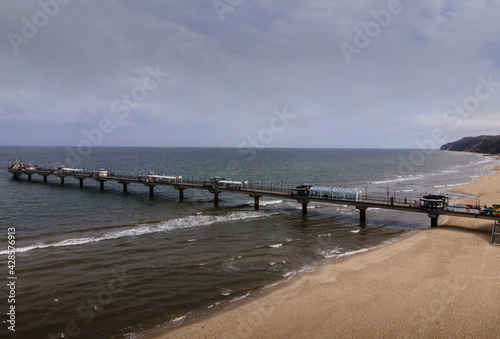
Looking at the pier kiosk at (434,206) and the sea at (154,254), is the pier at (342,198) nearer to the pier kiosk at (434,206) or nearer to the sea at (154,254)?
the pier kiosk at (434,206)

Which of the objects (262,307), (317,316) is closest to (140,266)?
(262,307)

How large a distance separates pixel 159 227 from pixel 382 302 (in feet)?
93.7

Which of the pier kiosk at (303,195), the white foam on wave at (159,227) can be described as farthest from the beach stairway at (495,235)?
the white foam on wave at (159,227)

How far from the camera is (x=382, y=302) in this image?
19.9 metres

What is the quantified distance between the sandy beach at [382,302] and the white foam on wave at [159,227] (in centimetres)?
2013

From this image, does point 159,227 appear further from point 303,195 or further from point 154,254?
point 303,195

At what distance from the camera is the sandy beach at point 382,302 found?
17.1 metres

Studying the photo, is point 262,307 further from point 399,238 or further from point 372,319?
point 399,238

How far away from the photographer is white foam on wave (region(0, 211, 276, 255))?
32.1m

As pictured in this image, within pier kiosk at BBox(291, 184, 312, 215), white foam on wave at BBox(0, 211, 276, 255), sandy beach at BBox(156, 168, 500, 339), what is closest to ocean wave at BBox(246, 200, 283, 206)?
white foam on wave at BBox(0, 211, 276, 255)

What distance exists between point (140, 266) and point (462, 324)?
2405cm

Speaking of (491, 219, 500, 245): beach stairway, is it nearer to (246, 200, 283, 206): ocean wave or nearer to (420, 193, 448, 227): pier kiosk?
(420, 193, 448, 227): pier kiosk

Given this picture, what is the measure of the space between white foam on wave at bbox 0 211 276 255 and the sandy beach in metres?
20.1

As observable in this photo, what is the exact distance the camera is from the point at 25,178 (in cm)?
8862
